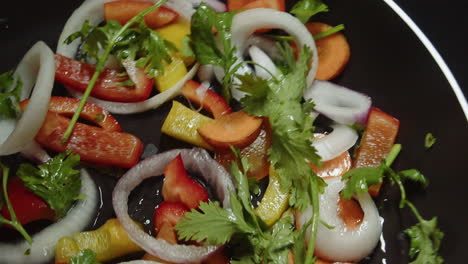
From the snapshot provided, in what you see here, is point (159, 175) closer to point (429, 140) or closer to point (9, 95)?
point (9, 95)

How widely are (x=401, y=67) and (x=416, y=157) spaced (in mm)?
357

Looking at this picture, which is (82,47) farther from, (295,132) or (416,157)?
(416,157)

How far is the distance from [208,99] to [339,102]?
0.52 m

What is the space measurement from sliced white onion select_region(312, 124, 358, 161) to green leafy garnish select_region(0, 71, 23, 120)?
3.77 feet

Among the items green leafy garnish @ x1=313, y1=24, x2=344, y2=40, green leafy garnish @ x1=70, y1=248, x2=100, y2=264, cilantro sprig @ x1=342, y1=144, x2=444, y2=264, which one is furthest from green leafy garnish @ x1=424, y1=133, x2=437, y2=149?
green leafy garnish @ x1=70, y1=248, x2=100, y2=264

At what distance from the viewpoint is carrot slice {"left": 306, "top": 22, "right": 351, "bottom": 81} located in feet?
6.58

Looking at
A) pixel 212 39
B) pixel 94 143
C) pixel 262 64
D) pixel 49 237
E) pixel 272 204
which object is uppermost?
pixel 212 39

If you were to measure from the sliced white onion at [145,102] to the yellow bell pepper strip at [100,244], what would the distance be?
1.57 feet

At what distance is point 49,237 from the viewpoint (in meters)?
1.73

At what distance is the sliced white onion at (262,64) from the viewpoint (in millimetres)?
1965

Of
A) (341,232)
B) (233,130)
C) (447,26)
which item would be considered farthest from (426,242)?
(447,26)

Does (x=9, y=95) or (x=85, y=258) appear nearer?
(x=85, y=258)

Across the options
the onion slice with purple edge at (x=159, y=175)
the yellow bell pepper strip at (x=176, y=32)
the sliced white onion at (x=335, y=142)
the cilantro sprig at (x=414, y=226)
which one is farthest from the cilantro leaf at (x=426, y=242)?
the yellow bell pepper strip at (x=176, y=32)

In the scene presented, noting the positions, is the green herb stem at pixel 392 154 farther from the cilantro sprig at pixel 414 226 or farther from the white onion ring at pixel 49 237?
the white onion ring at pixel 49 237
